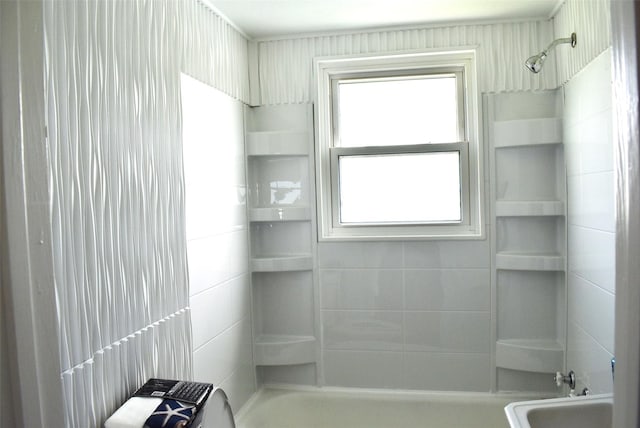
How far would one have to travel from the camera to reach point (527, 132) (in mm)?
2410

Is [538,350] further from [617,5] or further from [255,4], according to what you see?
[617,5]

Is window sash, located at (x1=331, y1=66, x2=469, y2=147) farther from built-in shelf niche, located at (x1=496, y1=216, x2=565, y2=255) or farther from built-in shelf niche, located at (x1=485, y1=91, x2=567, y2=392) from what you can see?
built-in shelf niche, located at (x1=496, y1=216, x2=565, y2=255)

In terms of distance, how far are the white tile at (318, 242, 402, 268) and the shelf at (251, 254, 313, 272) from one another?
8 cm

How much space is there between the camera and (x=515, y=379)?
8.30 ft

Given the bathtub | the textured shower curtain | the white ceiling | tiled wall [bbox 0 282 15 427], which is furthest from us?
the bathtub

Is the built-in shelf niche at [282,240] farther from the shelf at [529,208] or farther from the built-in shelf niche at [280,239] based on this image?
the shelf at [529,208]

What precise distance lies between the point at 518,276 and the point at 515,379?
0.56 metres

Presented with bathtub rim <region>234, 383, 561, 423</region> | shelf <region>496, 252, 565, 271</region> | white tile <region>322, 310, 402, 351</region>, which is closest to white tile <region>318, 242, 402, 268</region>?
white tile <region>322, 310, 402, 351</region>

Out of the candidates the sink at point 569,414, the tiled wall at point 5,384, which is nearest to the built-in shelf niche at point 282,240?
the sink at point 569,414

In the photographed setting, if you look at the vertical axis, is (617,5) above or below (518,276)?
above

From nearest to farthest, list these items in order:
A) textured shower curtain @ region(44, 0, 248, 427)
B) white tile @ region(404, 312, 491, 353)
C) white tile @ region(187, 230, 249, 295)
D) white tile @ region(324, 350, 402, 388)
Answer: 1. textured shower curtain @ region(44, 0, 248, 427)
2. white tile @ region(187, 230, 249, 295)
3. white tile @ region(404, 312, 491, 353)
4. white tile @ region(324, 350, 402, 388)

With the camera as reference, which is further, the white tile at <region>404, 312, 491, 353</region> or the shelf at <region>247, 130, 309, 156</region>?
the shelf at <region>247, 130, 309, 156</region>

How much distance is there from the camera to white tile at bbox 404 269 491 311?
254 centimetres

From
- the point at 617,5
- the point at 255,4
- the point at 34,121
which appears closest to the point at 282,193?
the point at 255,4
